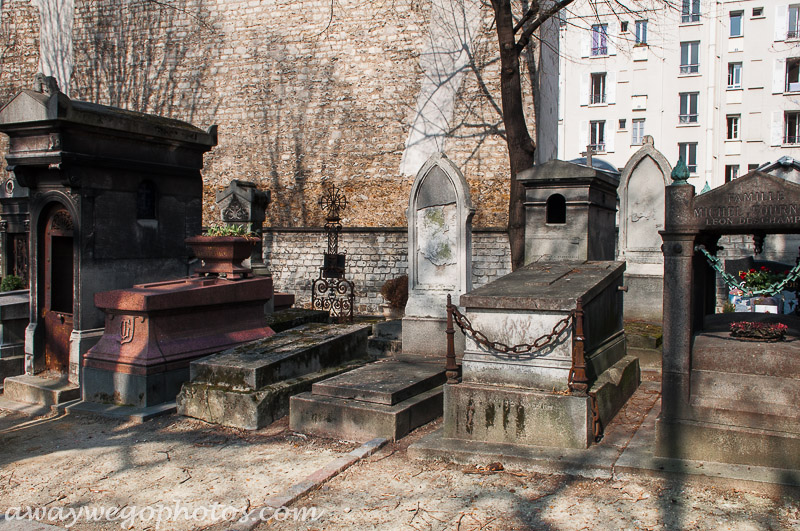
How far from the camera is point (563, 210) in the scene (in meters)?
7.91

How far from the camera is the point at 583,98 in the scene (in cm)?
3350

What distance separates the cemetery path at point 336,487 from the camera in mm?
3818

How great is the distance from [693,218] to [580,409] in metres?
1.49

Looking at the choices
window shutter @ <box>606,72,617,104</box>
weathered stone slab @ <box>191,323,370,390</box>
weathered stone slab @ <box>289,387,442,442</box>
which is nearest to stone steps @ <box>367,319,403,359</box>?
weathered stone slab @ <box>191,323,370,390</box>

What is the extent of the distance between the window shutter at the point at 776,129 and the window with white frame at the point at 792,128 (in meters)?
0.29

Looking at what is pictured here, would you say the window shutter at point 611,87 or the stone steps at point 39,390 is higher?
the window shutter at point 611,87

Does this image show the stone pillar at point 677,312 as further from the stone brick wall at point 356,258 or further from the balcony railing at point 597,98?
the balcony railing at point 597,98

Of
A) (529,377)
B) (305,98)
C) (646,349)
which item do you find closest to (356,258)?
(305,98)

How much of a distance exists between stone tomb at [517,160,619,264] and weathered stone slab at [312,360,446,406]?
2198 millimetres

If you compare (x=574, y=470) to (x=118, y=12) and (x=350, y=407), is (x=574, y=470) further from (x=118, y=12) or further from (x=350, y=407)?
(x=118, y=12)

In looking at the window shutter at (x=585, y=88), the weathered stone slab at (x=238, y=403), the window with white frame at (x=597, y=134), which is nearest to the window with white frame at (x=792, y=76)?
the window with white frame at (x=597, y=134)

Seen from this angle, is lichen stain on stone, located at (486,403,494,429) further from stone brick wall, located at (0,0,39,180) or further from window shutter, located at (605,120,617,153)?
window shutter, located at (605,120,617,153)

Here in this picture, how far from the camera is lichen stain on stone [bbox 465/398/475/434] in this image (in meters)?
4.96

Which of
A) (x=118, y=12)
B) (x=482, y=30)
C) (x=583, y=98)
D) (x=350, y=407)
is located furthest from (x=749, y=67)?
(x=350, y=407)
